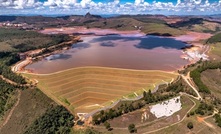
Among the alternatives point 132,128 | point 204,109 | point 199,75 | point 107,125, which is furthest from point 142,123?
point 199,75

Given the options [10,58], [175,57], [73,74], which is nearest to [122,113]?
[73,74]

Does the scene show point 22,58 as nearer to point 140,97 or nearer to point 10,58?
point 10,58

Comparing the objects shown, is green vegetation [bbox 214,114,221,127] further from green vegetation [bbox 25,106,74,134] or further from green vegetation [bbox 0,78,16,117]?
green vegetation [bbox 0,78,16,117]

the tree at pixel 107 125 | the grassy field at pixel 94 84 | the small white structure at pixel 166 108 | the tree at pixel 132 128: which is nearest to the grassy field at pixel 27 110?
the grassy field at pixel 94 84

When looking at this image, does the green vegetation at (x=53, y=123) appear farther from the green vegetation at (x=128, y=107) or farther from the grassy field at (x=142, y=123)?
the grassy field at (x=142, y=123)

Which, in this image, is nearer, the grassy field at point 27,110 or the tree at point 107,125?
the tree at point 107,125

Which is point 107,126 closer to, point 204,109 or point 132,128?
point 132,128
